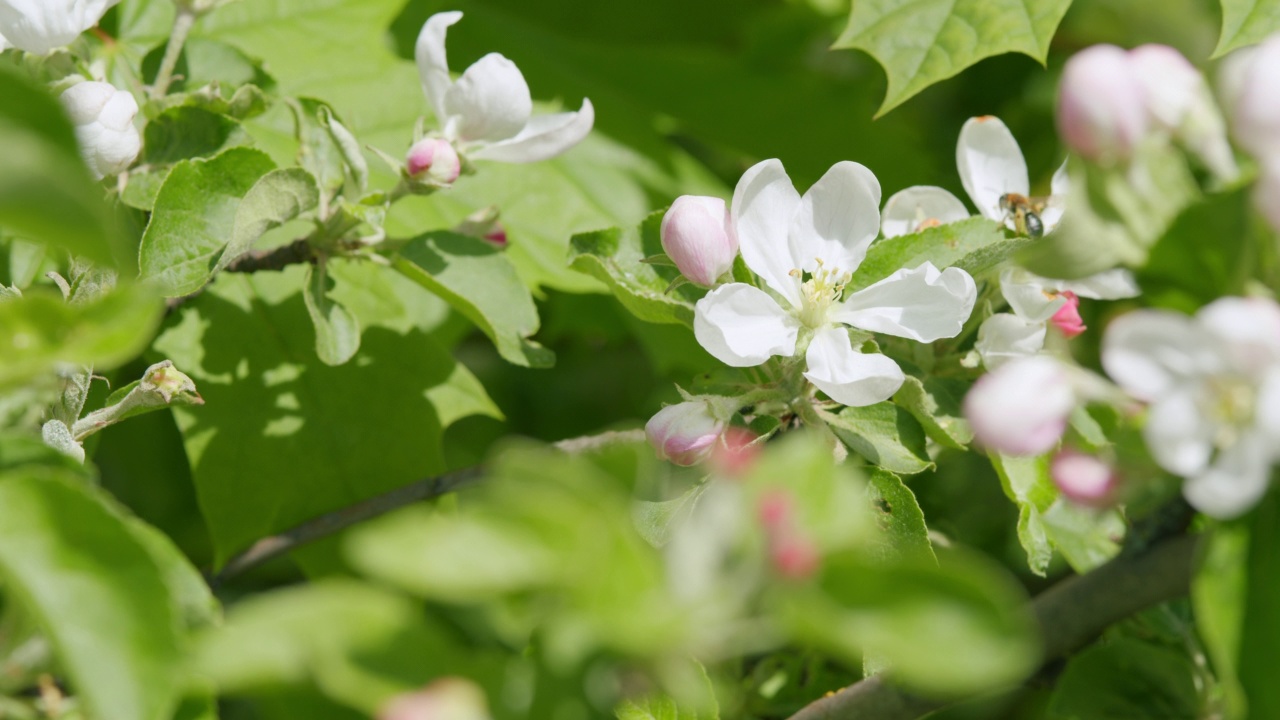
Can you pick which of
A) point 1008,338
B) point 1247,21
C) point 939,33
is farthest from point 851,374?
point 1247,21

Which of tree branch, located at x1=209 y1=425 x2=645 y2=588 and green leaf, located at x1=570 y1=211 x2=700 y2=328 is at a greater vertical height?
green leaf, located at x1=570 y1=211 x2=700 y2=328

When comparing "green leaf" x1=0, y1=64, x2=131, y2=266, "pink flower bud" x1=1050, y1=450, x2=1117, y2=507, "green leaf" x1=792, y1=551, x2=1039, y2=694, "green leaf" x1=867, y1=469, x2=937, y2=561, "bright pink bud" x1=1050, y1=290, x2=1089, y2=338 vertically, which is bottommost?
"green leaf" x1=867, y1=469, x2=937, y2=561

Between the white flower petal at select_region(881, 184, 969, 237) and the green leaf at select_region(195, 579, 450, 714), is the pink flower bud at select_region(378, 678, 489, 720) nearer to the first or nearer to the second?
the green leaf at select_region(195, 579, 450, 714)

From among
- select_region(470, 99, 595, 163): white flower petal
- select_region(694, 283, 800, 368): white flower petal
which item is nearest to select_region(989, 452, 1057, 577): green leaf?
select_region(694, 283, 800, 368): white flower petal

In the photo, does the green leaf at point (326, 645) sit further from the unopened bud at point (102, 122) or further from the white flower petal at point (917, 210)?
the white flower petal at point (917, 210)

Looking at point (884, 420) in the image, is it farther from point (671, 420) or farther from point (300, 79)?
point (300, 79)

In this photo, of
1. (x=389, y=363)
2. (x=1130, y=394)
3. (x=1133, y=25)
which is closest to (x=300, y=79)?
(x=389, y=363)
